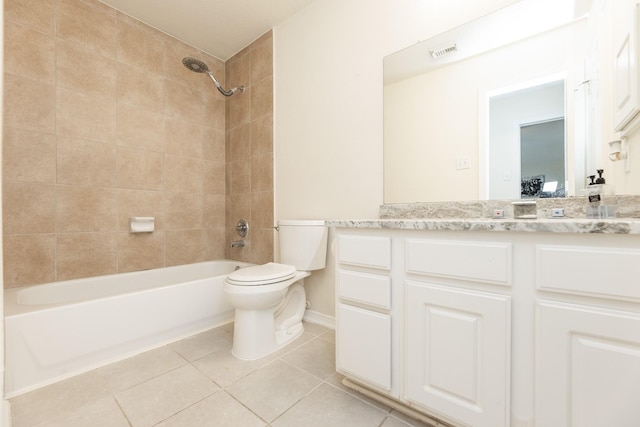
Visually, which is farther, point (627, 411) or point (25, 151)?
point (25, 151)

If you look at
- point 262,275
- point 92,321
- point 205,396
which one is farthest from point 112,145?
point 205,396

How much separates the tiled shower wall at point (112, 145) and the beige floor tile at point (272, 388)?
3.42ft

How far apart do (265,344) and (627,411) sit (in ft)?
4.57

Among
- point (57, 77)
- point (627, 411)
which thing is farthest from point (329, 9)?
point (627, 411)

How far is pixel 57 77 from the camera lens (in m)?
1.79

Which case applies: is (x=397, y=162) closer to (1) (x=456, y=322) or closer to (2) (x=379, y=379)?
(1) (x=456, y=322)

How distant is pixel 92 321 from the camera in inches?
54.9

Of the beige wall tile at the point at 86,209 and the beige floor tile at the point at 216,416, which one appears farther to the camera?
the beige wall tile at the point at 86,209

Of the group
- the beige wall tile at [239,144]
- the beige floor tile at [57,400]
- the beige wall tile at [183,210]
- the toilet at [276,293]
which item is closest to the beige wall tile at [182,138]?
the beige wall tile at [239,144]

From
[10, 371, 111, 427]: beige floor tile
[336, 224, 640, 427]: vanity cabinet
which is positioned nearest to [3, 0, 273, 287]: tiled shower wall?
[10, 371, 111, 427]: beige floor tile

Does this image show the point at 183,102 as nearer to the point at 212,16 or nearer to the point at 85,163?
the point at 212,16

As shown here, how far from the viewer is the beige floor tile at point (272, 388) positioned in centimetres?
111

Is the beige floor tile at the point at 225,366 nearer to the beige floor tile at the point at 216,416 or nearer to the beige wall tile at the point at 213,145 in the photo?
the beige floor tile at the point at 216,416

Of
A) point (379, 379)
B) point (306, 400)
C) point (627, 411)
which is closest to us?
point (627, 411)
